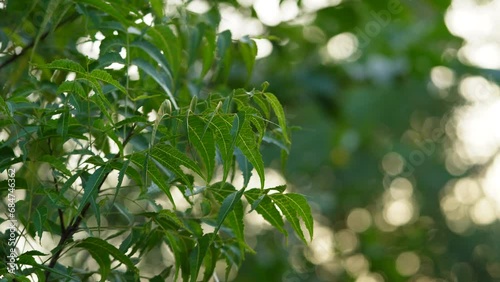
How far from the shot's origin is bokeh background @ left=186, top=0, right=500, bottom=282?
142 centimetres

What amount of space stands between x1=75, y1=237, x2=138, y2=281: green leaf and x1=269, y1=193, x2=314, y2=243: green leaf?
0.31 ft

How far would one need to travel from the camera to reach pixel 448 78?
2.55 metres

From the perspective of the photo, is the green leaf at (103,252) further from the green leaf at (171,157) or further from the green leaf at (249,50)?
the green leaf at (249,50)

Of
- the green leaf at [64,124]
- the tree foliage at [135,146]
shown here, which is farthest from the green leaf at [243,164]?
the green leaf at [64,124]

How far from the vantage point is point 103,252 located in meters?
0.51

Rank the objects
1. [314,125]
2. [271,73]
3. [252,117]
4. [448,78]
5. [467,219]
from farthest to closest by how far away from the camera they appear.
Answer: [467,219] → [448,78] → [314,125] → [271,73] → [252,117]

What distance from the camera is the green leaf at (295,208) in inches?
19.0

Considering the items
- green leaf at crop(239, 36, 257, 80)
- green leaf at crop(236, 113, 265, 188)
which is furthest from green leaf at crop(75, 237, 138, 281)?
green leaf at crop(239, 36, 257, 80)

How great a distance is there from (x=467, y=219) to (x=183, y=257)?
247 cm

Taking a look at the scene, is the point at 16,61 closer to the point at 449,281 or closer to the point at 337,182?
the point at 337,182

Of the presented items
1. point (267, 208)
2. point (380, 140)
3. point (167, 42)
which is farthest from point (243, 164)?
point (380, 140)

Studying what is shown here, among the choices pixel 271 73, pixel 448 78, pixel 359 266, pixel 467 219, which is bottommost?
pixel 359 266

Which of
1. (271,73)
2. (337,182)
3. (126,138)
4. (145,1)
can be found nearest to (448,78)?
(337,182)

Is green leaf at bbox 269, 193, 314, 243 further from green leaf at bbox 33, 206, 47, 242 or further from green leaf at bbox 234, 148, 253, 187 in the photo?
green leaf at bbox 33, 206, 47, 242
